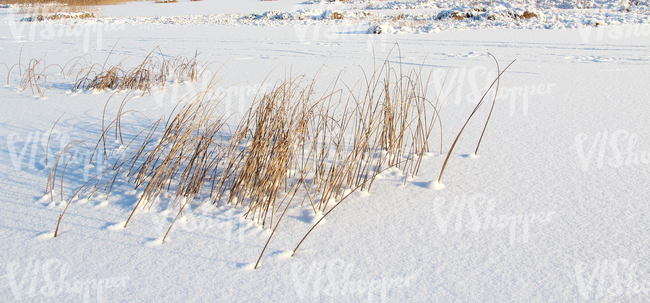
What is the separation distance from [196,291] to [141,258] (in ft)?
0.84

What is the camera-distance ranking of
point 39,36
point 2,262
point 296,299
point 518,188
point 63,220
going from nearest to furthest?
point 296,299 < point 2,262 < point 63,220 < point 518,188 < point 39,36

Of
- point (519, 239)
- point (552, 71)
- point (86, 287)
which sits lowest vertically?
point (86, 287)

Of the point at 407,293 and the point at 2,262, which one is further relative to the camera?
the point at 2,262

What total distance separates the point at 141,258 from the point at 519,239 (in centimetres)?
120

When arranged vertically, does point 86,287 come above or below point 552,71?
below

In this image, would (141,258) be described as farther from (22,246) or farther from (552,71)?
(552,71)

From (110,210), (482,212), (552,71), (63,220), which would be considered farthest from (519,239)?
(552,71)

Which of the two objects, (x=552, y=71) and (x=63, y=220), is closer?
(x=63, y=220)

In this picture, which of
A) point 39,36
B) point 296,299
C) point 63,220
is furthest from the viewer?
point 39,36

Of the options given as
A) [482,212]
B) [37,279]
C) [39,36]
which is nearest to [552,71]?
[482,212]

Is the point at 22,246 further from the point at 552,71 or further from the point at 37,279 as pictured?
the point at 552,71

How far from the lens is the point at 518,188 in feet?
5.23

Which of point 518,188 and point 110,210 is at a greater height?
point 518,188

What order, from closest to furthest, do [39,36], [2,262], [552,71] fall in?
[2,262] → [552,71] → [39,36]
